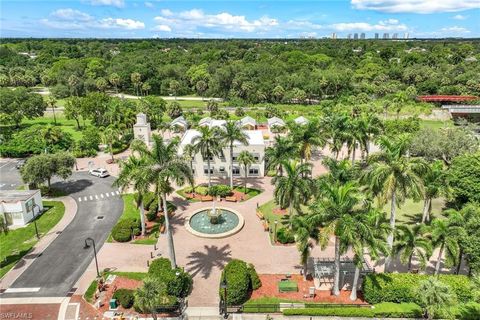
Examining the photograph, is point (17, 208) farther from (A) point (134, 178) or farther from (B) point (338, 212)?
(B) point (338, 212)

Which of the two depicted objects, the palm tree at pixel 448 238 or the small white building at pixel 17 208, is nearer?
the palm tree at pixel 448 238

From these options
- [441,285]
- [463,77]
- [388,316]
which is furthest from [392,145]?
[463,77]

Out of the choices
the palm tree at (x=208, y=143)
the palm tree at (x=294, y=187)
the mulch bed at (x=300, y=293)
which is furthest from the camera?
the palm tree at (x=208, y=143)

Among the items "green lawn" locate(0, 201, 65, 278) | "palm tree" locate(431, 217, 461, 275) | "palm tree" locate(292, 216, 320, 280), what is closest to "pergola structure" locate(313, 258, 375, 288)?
"palm tree" locate(292, 216, 320, 280)

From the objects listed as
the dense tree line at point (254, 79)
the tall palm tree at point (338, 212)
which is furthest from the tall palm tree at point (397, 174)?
the dense tree line at point (254, 79)

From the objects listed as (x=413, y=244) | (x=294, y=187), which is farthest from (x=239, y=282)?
(x=413, y=244)

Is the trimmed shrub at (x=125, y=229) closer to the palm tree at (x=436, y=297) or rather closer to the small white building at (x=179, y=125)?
the palm tree at (x=436, y=297)

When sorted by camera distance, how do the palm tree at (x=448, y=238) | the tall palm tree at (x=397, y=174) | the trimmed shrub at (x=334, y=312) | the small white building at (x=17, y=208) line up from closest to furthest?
the trimmed shrub at (x=334, y=312) → the palm tree at (x=448, y=238) → the tall palm tree at (x=397, y=174) → the small white building at (x=17, y=208)
